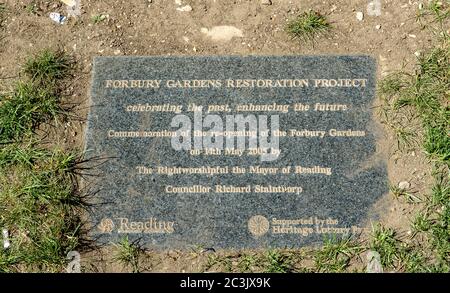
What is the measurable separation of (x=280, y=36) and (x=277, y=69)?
30cm

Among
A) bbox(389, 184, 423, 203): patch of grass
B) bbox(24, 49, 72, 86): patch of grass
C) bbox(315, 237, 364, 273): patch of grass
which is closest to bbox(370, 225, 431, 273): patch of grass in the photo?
bbox(315, 237, 364, 273): patch of grass

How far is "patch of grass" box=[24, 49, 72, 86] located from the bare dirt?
3.2 inches

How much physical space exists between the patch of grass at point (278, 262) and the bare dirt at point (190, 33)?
4.39 ft

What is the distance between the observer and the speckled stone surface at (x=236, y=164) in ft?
9.72

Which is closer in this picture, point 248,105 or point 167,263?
point 167,263

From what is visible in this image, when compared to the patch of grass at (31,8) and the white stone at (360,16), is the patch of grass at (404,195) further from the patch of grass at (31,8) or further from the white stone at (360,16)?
the patch of grass at (31,8)

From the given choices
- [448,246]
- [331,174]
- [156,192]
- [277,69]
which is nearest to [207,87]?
[277,69]

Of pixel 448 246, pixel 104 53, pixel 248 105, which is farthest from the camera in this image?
pixel 104 53

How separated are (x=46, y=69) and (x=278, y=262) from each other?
1.98 meters

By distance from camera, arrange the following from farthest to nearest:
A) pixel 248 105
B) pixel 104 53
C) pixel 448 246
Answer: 1. pixel 104 53
2. pixel 248 105
3. pixel 448 246

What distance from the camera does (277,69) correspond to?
3260 millimetres

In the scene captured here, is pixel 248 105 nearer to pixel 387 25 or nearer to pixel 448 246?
pixel 387 25

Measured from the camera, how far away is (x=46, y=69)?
10.9 ft

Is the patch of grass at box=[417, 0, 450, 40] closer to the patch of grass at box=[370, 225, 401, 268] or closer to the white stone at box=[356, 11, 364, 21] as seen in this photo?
the white stone at box=[356, 11, 364, 21]
